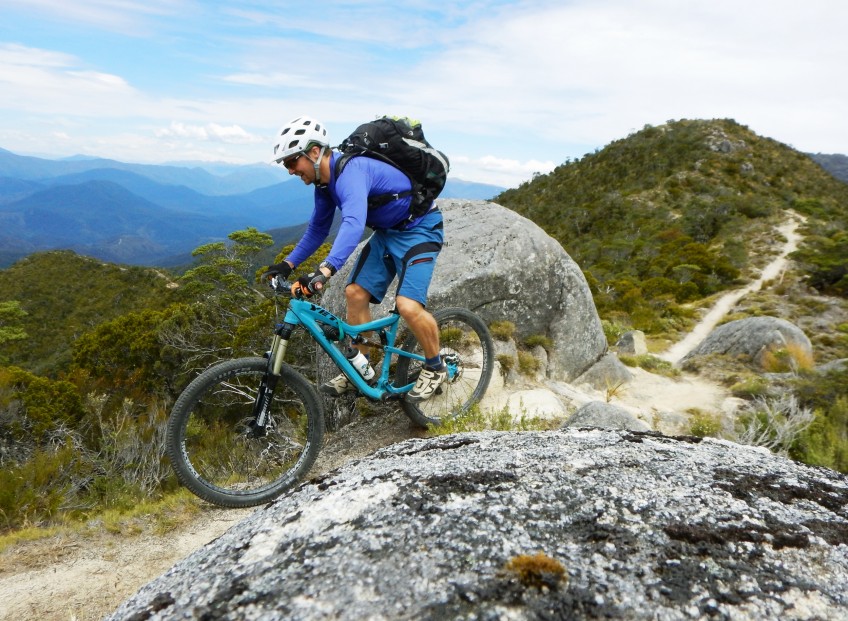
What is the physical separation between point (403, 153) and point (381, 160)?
23 cm

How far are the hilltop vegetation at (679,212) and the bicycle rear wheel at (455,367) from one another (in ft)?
46.6

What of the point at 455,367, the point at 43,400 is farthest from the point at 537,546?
the point at 43,400

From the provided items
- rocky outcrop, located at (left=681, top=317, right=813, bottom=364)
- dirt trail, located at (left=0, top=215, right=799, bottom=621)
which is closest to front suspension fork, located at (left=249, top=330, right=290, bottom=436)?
dirt trail, located at (left=0, top=215, right=799, bottom=621)

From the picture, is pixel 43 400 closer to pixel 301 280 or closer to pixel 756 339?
pixel 301 280

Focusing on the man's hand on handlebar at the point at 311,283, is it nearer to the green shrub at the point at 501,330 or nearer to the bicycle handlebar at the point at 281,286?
the bicycle handlebar at the point at 281,286

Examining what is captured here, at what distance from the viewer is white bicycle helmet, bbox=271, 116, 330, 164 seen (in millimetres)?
4258

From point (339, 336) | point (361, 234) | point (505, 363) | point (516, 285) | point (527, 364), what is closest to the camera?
point (361, 234)

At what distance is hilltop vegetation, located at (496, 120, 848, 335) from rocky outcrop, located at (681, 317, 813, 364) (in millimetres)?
5673

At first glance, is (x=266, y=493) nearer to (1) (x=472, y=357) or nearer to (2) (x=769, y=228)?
(1) (x=472, y=357)

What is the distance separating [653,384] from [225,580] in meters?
10.1

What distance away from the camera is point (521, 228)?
29.5 feet

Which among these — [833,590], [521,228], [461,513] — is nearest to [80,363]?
[521,228]

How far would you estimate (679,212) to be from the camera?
4428cm

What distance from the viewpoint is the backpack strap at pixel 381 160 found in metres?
4.44
